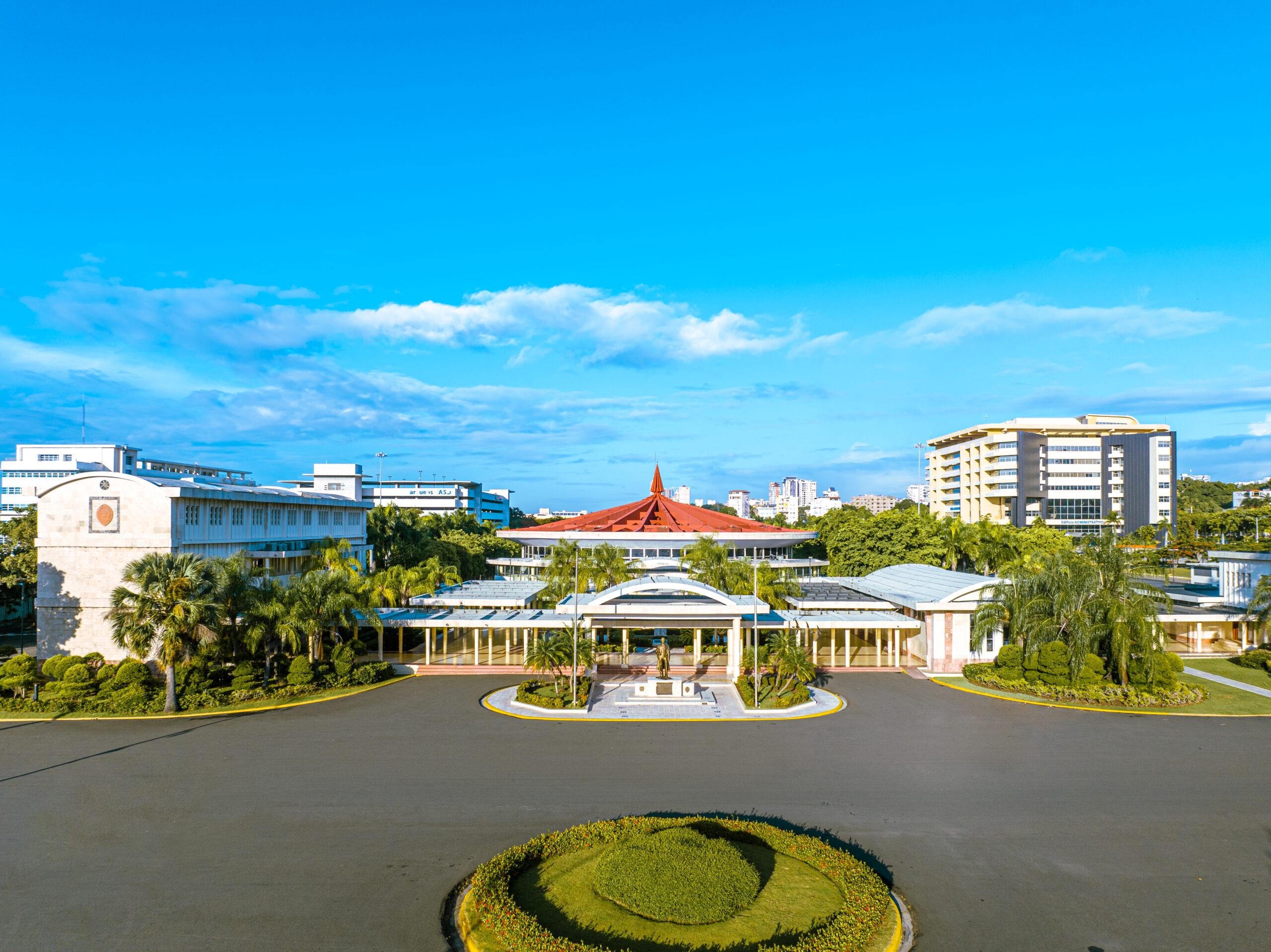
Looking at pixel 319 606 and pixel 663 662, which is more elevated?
pixel 319 606

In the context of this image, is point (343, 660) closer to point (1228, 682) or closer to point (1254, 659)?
point (1228, 682)

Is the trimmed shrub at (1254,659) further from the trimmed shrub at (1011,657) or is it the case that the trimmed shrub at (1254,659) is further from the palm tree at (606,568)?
the palm tree at (606,568)

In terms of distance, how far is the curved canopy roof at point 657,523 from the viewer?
6138 cm

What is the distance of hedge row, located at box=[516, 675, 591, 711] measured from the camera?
95.7ft

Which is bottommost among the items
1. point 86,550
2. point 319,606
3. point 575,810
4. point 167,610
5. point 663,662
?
point 663,662

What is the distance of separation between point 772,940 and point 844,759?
35.9 feet

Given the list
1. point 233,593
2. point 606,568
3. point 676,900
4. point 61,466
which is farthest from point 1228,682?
point 61,466

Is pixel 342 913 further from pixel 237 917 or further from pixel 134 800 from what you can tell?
pixel 134 800

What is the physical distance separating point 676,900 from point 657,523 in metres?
50.4

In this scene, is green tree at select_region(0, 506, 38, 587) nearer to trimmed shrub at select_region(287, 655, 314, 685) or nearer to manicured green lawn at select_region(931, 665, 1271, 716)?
trimmed shrub at select_region(287, 655, 314, 685)

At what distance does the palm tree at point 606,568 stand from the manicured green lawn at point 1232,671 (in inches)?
1234

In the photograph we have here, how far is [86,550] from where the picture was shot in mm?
34844

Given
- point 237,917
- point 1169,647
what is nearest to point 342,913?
point 237,917

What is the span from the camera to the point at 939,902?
14.5m
